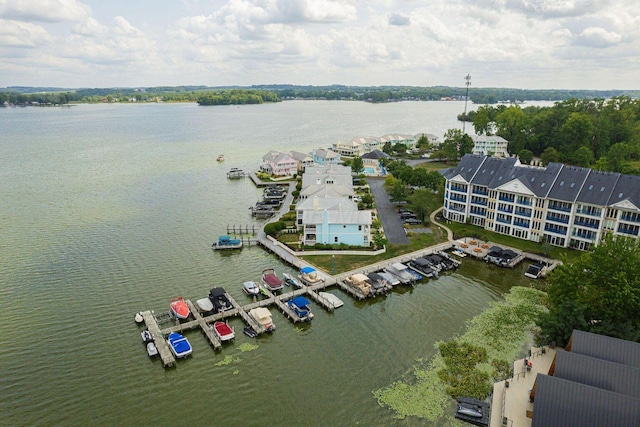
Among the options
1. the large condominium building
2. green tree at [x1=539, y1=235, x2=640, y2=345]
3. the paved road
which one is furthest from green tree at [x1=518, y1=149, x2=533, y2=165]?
green tree at [x1=539, y1=235, x2=640, y2=345]

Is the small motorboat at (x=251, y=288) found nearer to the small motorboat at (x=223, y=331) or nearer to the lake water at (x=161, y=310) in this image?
the lake water at (x=161, y=310)

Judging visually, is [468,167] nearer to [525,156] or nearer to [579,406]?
[579,406]

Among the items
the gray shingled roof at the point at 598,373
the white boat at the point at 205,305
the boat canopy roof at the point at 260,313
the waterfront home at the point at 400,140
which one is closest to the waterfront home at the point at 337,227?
the boat canopy roof at the point at 260,313

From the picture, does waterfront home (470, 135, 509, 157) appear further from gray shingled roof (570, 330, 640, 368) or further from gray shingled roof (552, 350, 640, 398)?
gray shingled roof (552, 350, 640, 398)

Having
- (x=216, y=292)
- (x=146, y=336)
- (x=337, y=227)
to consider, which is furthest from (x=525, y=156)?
(x=146, y=336)

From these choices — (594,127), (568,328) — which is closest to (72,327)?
(568,328)
